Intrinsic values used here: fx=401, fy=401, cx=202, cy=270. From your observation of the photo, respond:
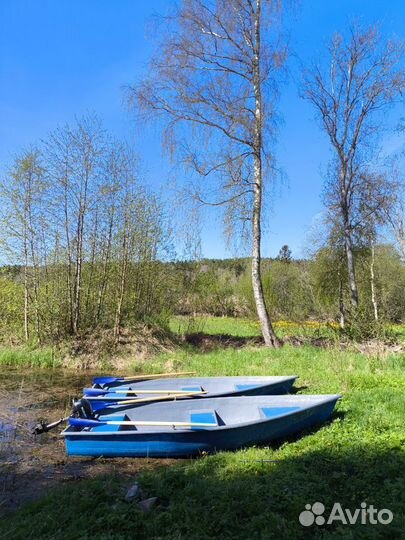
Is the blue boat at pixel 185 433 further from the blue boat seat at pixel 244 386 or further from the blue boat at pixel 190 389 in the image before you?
the blue boat seat at pixel 244 386

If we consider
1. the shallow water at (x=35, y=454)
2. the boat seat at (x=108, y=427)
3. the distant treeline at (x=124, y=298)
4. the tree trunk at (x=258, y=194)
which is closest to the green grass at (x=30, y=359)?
the distant treeline at (x=124, y=298)

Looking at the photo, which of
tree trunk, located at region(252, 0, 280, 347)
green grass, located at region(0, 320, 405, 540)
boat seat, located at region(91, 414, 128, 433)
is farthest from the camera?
tree trunk, located at region(252, 0, 280, 347)

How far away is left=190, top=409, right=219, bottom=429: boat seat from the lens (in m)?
5.49

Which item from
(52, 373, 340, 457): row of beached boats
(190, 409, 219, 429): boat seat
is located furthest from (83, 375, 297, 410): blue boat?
(190, 409, 219, 429): boat seat

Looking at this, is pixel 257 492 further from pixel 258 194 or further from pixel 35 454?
pixel 258 194

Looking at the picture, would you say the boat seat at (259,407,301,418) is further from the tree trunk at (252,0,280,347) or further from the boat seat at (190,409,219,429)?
the tree trunk at (252,0,280,347)

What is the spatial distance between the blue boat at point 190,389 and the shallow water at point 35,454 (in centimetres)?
75

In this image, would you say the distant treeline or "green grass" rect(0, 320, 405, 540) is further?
the distant treeline

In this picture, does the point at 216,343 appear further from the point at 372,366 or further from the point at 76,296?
the point at 372,366

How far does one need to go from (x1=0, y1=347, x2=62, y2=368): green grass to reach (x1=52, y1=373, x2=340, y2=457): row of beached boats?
3320 millimetres

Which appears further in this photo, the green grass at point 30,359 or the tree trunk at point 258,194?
the tree trunk at point 258,194

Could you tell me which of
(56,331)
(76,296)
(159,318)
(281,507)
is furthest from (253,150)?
(281,507)

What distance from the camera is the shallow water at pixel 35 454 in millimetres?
4141

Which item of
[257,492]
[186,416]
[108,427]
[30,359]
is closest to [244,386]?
[186,416]
